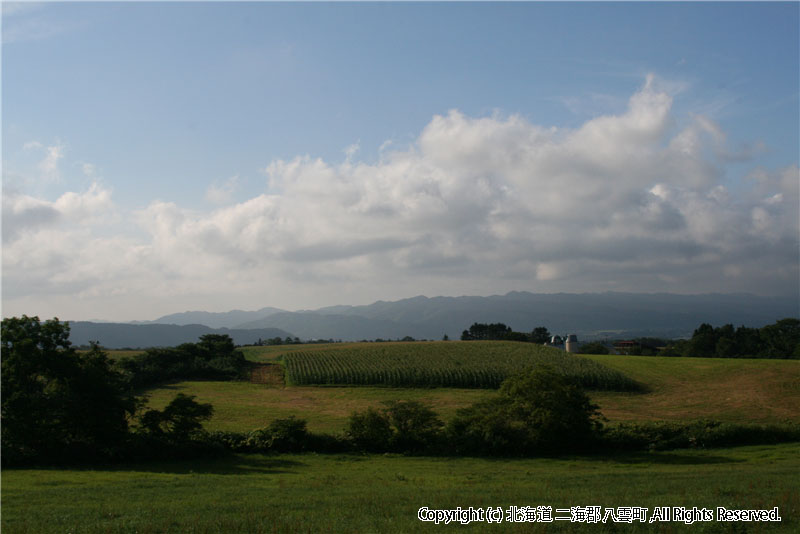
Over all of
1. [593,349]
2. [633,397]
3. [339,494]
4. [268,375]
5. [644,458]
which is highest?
[339,494]

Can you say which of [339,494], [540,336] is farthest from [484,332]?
[339,494]

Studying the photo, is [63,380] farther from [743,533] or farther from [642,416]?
[642,416]

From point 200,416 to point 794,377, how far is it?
199 feet

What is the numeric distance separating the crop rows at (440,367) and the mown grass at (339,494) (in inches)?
1382

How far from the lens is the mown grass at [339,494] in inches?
435

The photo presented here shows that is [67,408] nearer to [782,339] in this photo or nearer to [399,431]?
[399,431]

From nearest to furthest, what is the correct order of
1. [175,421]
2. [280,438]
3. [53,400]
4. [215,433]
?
[53,400], [175,421], [215,433], [280,438]

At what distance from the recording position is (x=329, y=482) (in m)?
19.8

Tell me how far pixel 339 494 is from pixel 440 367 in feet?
169

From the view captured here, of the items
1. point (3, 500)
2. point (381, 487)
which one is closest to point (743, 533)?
point (381, 487)

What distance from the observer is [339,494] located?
51.9 ft

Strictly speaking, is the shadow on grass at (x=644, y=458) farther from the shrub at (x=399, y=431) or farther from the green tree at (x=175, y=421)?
the green tree at (x=175, y=421)

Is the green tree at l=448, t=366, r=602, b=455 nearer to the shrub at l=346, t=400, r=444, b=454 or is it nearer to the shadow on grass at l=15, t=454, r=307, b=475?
the shrub at l=346, t=400, r=444, b=454

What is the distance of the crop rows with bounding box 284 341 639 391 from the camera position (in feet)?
201
